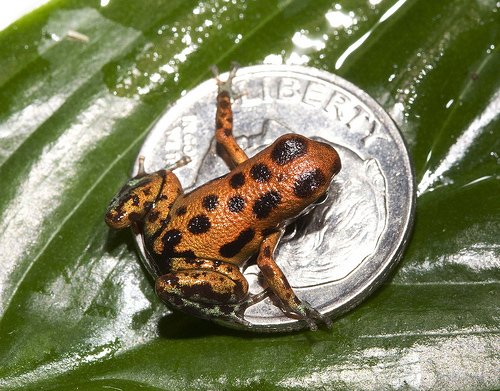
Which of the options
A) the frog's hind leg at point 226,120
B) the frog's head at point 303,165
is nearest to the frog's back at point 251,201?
the frog's head at point 303,165

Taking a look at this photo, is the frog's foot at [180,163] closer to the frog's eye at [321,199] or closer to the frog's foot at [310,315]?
the frog's eye at [321,199]

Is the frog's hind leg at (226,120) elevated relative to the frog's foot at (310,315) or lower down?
elevated

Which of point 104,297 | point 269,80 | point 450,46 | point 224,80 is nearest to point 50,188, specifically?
point 104,297

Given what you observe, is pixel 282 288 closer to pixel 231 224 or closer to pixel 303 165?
pixel 231 224

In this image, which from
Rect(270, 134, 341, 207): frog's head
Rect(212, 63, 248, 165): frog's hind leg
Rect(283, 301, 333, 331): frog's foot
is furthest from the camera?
Rect(212, 63, 248, 165): frog's hind leg

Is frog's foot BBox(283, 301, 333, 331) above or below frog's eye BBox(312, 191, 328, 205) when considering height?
below

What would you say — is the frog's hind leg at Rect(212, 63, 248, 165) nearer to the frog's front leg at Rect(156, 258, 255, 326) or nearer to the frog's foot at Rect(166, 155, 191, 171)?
the frog's foot at Rect(166, 155, 191, 171)

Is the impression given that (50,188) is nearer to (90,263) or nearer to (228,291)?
(90,263)

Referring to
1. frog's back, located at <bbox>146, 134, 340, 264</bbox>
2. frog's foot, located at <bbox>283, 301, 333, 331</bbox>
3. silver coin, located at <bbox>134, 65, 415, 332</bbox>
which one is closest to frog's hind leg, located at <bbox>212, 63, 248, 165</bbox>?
silver coin, located at <bbox>134, 65, 415, 332</bbox>
